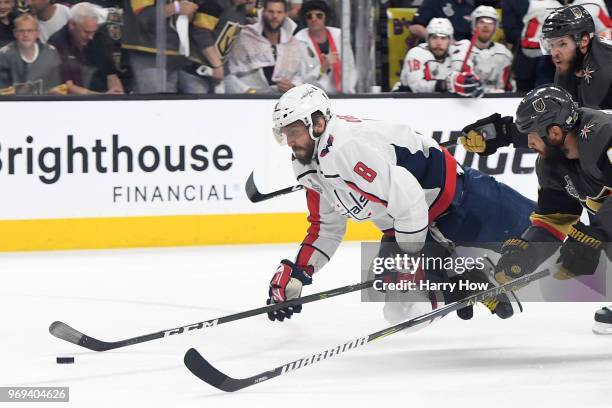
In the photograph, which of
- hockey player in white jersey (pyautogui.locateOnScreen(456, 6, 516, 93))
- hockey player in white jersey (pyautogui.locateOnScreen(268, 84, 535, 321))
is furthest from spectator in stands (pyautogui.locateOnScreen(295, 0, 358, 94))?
hockey player in white jersey (pyautogui.locateOnScreen(268, 84, 535, 321))

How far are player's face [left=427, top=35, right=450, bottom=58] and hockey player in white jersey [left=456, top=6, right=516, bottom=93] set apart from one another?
118 mm

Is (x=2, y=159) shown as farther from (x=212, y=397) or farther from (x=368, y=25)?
(x=212, y=397)

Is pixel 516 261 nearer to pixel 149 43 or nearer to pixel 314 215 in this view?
pixel 314 215

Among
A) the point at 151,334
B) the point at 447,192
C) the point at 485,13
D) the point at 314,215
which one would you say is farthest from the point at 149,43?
the point at 151,334

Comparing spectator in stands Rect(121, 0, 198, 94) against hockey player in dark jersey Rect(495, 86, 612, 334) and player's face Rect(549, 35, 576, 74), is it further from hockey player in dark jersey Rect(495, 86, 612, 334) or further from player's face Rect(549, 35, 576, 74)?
hockey player in dark jersey Rect(495, 86, 612, 334)

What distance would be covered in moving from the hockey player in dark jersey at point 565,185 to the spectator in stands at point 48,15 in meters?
3.37

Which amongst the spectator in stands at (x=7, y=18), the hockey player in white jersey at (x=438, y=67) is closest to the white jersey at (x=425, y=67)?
the hockey player in white jersey at (x=438, y=67)

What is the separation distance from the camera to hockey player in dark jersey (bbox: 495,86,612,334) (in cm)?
382

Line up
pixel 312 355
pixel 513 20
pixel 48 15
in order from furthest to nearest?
1. pixel 513 20
2. pixel 48 15
3. pixel 312 355

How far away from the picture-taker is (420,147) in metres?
4.44

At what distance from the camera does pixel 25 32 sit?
6.77 meters

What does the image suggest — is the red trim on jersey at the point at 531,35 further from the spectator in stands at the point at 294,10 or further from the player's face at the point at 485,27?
the spectator in stands at the point at 294,10

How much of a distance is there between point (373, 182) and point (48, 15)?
3.30 metres

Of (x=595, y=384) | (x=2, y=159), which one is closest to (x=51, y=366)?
(x=595, y=384)
